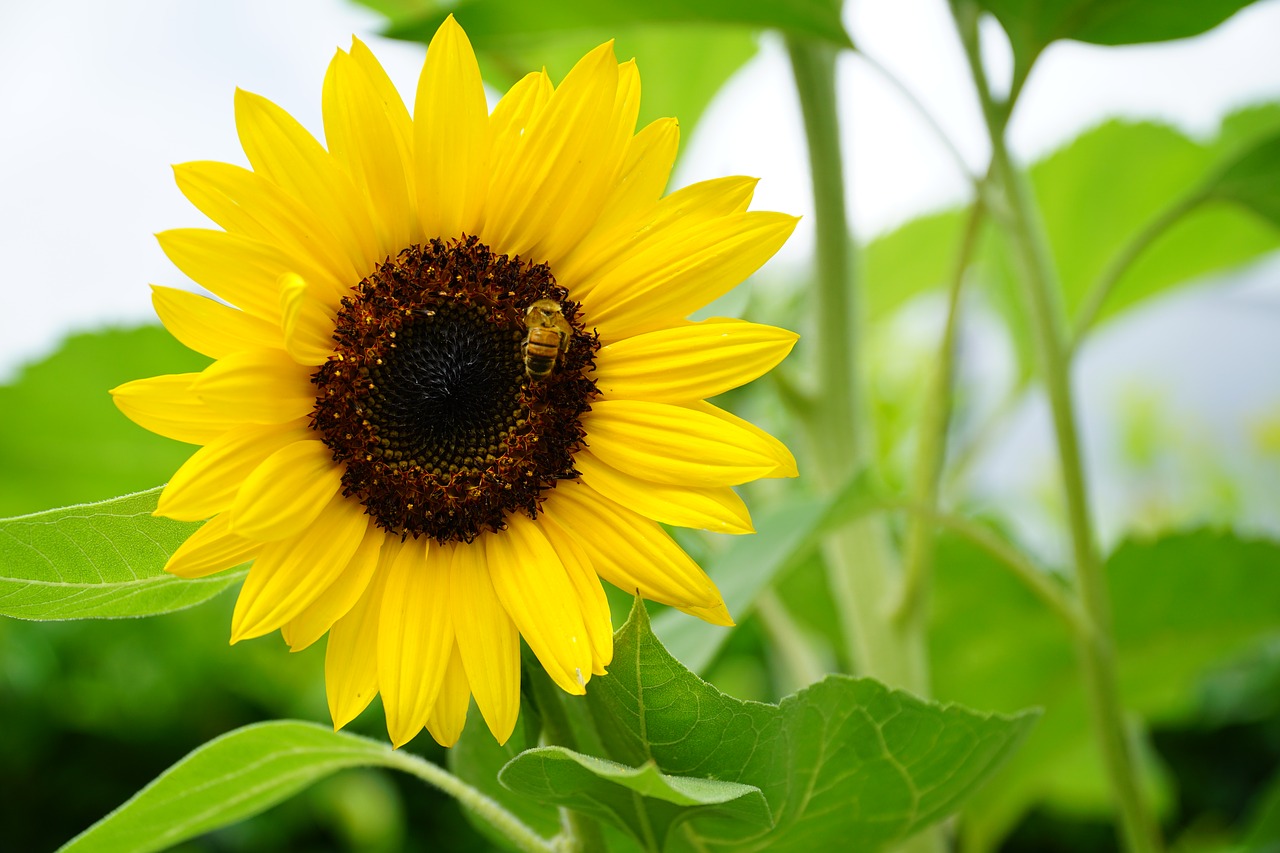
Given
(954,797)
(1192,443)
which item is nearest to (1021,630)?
(954,797)

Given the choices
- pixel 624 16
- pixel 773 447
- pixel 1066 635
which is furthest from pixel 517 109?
pixel 1066 635

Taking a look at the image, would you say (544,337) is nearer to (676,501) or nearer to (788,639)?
(676,501)

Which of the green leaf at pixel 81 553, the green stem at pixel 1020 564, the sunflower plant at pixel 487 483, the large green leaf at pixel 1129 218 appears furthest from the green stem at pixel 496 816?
the large green leaf at pixel 1129 218

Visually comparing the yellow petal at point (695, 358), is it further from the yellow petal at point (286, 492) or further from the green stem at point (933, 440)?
the green stem at point (933, 440)

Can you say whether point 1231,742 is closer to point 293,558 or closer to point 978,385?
point 978,385

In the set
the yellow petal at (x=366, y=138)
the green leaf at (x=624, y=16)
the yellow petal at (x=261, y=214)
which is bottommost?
the yellow petal at (x=261, y=214)
